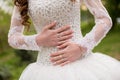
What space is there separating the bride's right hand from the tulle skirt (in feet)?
0.63

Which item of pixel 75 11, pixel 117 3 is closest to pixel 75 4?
pixel 75 11

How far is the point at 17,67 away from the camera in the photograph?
415 inches

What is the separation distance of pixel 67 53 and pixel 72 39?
0.14 metres

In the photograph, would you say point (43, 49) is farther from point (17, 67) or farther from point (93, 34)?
point (17, 67)

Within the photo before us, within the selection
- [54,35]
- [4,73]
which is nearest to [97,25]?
[54,35]

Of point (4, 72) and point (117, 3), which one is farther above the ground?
point (4, 72)

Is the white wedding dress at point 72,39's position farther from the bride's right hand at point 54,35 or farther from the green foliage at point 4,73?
the green foliage at point 4,73

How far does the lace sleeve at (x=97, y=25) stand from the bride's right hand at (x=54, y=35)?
0.12 m

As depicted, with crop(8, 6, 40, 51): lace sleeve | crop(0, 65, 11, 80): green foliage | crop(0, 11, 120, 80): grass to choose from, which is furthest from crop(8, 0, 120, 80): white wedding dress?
crop(0, 11, 120, 80): grass

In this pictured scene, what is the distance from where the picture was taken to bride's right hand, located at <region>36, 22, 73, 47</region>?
304 cm

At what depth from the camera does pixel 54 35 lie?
3.04 metres

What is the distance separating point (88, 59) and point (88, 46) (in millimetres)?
143

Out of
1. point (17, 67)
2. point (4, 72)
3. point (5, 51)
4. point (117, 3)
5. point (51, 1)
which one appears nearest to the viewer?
point (51, 1)

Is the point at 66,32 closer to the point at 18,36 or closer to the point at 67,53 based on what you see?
the point at 67,53
